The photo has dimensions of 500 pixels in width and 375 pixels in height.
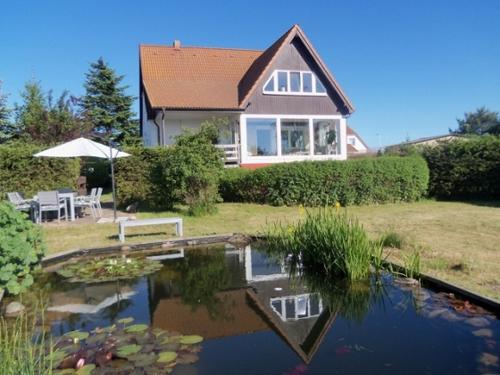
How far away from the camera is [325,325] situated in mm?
4730

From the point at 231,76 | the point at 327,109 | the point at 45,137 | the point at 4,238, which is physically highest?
the point at 231,76

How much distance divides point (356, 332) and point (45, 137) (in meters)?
21.8

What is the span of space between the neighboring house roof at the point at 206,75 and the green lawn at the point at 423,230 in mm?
9580

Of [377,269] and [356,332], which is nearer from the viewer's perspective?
[356,332]

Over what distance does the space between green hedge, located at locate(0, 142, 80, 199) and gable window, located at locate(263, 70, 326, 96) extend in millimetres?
12447

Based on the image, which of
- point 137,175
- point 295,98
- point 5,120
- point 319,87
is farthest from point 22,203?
point 5,120

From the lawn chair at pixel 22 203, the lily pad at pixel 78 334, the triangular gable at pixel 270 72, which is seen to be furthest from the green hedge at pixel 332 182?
the lily pad at pixel 78 334

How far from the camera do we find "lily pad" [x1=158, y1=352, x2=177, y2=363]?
3801mm

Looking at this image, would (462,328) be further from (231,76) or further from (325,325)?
(231,76)

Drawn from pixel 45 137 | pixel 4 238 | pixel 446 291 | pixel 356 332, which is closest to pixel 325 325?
pixel 356 332

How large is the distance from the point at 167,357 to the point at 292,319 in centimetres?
168

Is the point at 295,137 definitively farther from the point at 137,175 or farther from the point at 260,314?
the point at 260,314

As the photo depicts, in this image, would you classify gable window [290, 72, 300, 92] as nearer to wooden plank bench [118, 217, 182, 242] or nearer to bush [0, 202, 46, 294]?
wooden plank bench [118, 217, 182, 242]

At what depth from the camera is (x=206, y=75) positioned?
83.4 feet
